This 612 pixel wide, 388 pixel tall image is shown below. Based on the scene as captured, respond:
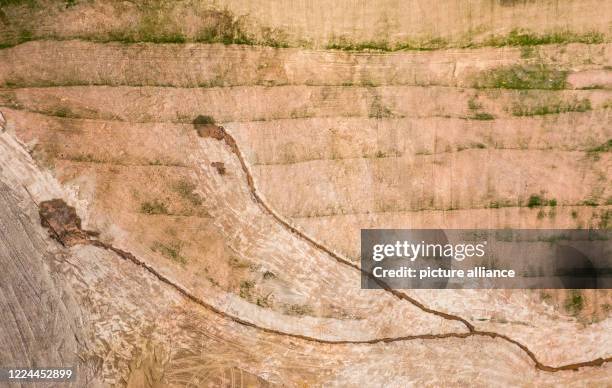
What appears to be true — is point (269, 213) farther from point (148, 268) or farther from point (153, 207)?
point (148, 268)

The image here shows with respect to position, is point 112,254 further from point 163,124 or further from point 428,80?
point 428,80

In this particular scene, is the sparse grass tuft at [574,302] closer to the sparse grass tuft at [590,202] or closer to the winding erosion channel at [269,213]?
the winding erosion channel at [269,213]

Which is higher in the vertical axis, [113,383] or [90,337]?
[90,337]

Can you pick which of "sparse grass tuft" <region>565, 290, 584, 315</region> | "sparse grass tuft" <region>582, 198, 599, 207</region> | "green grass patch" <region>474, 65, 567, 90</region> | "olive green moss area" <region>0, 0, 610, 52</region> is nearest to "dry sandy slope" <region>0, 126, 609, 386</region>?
"sparse grass tuft" <region>565, 290, 584, 315</region>

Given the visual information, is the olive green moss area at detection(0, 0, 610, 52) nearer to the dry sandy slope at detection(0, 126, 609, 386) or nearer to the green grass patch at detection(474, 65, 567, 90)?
the green grass patch at detection(474, 65, 567, 90)

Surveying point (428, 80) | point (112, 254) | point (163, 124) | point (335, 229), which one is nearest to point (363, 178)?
point (335, 229)

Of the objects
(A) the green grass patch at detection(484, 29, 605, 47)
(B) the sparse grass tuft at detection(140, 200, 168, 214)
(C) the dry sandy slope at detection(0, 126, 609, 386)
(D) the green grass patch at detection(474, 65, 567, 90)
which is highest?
(A) the green grass patch at detection(484, 29, 605, 47)

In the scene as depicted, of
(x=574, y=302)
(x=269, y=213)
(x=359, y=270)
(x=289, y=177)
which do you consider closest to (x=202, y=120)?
(x=289, y=177)
